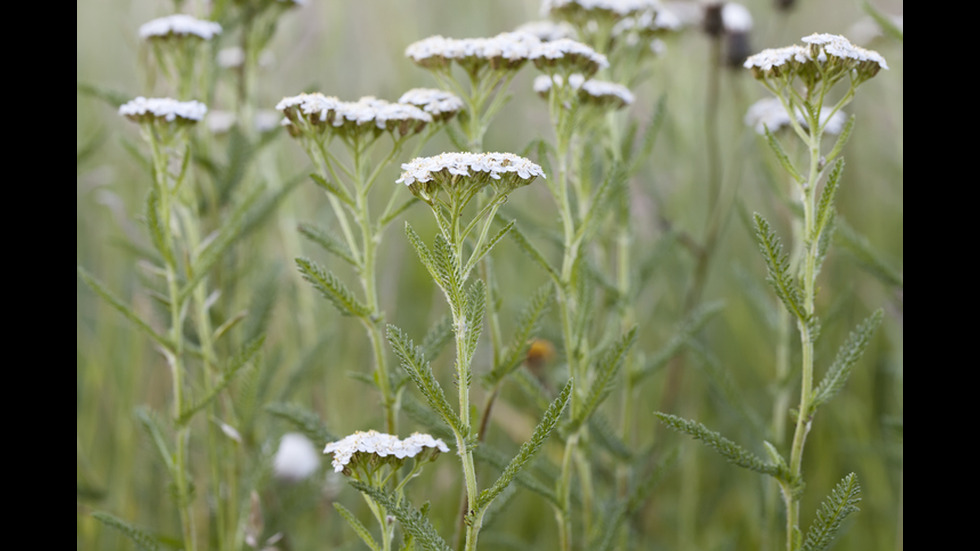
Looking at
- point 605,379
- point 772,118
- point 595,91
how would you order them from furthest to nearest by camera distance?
point 772,118 < point 595,91 < point 605,379

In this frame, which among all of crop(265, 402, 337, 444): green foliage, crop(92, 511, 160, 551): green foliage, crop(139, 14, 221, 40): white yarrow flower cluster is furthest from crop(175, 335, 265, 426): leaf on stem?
crop(139, 14, 221, 40): white yarrow flower cluster

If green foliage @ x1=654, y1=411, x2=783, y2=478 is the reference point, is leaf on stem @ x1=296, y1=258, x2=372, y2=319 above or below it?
above

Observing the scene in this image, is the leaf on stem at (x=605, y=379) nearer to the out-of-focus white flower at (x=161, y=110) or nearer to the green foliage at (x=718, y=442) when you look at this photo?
the green foliage at (x=718, y=442)

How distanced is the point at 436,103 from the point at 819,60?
602mm

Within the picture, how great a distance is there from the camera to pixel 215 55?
1.88 m

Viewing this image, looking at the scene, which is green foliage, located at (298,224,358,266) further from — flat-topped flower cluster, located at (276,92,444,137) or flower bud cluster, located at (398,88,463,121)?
flower bud cluster, located at (398,88,463,121)

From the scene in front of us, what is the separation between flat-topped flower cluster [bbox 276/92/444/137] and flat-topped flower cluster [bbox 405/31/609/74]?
0.45 feet

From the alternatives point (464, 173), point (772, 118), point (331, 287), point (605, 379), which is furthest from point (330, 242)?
point (772, 118)

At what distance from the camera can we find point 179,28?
66.9 inches

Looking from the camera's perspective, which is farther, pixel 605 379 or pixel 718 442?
pixel 605 379

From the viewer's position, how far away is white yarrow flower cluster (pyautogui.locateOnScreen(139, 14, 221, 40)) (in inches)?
67.0

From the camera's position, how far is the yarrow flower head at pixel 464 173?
1.11m

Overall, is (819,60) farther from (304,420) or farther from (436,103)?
(304,420)

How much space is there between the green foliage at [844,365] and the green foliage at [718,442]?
0.12 m
